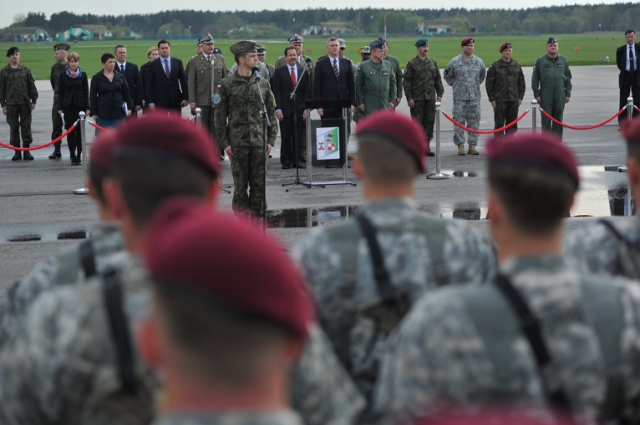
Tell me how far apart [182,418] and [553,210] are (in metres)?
1.43

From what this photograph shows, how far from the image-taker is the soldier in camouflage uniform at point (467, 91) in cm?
2022

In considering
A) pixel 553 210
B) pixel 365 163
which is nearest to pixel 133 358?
pixel 553 210

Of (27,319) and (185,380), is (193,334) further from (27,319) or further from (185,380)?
(27,319)

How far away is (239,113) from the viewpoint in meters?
12.2

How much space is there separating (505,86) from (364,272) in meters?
17.0

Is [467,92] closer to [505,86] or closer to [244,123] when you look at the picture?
[505,86]

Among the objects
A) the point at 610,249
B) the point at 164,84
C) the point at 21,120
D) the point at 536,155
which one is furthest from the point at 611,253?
the point at 21,120

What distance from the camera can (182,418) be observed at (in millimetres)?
1835

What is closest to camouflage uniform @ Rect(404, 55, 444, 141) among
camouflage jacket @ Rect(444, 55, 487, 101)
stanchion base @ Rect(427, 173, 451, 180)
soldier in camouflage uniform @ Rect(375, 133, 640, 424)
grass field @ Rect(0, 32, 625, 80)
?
camouflage jacket @ Rect(444, 55, 487, 101)

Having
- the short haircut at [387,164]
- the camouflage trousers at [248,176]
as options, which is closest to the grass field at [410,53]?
the camouflage trousers at [248,176]

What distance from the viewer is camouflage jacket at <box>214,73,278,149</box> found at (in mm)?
12195

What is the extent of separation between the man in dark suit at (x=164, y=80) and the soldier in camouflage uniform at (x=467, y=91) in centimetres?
519

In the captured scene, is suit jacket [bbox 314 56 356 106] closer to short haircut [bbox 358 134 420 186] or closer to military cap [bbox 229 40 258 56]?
military cap [bbox 229 40 258 56]

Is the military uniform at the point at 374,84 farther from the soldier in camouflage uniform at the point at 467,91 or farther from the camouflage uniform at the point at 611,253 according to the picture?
the camouflage uniform at the point at 611,253
